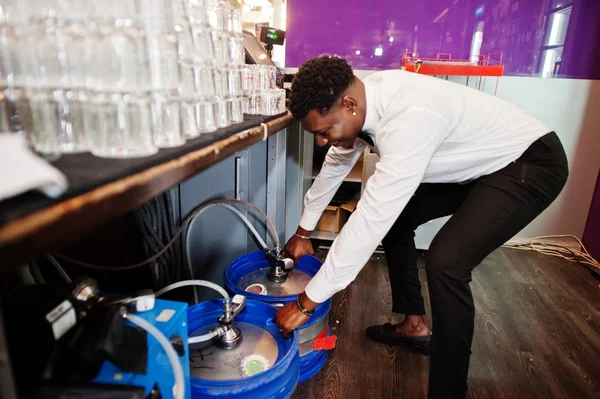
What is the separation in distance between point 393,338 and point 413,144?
91 cm

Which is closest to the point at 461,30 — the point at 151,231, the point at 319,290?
the point at 319,290

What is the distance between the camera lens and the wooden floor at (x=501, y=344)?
1.32 m

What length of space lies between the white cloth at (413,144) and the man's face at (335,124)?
0.14 ft

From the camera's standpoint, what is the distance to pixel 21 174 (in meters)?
0.34

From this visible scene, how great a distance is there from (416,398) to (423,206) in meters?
0.64

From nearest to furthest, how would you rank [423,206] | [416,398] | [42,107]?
1. [42,107]
2. [416,398]
3. [423,206]

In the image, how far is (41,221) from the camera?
1.01ft

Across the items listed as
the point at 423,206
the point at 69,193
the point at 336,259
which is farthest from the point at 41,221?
the point at 423,206

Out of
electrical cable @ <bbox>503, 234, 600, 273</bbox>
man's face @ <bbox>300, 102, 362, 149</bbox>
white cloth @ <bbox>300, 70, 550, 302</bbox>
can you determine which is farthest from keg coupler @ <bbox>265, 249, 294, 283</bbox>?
electrical cable @ <bbox>503, 234, 600, 273</bbox>

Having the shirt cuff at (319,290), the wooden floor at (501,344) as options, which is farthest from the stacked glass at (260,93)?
the wooden floor at (501,344)

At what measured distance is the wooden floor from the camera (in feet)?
4.34

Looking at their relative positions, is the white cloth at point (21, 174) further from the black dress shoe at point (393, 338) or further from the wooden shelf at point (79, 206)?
the black dress shoe at point (393, 338)

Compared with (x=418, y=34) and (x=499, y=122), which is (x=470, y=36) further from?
(x=499, y=122)

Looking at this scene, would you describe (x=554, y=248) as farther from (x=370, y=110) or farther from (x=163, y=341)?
(x=163, y=341)
